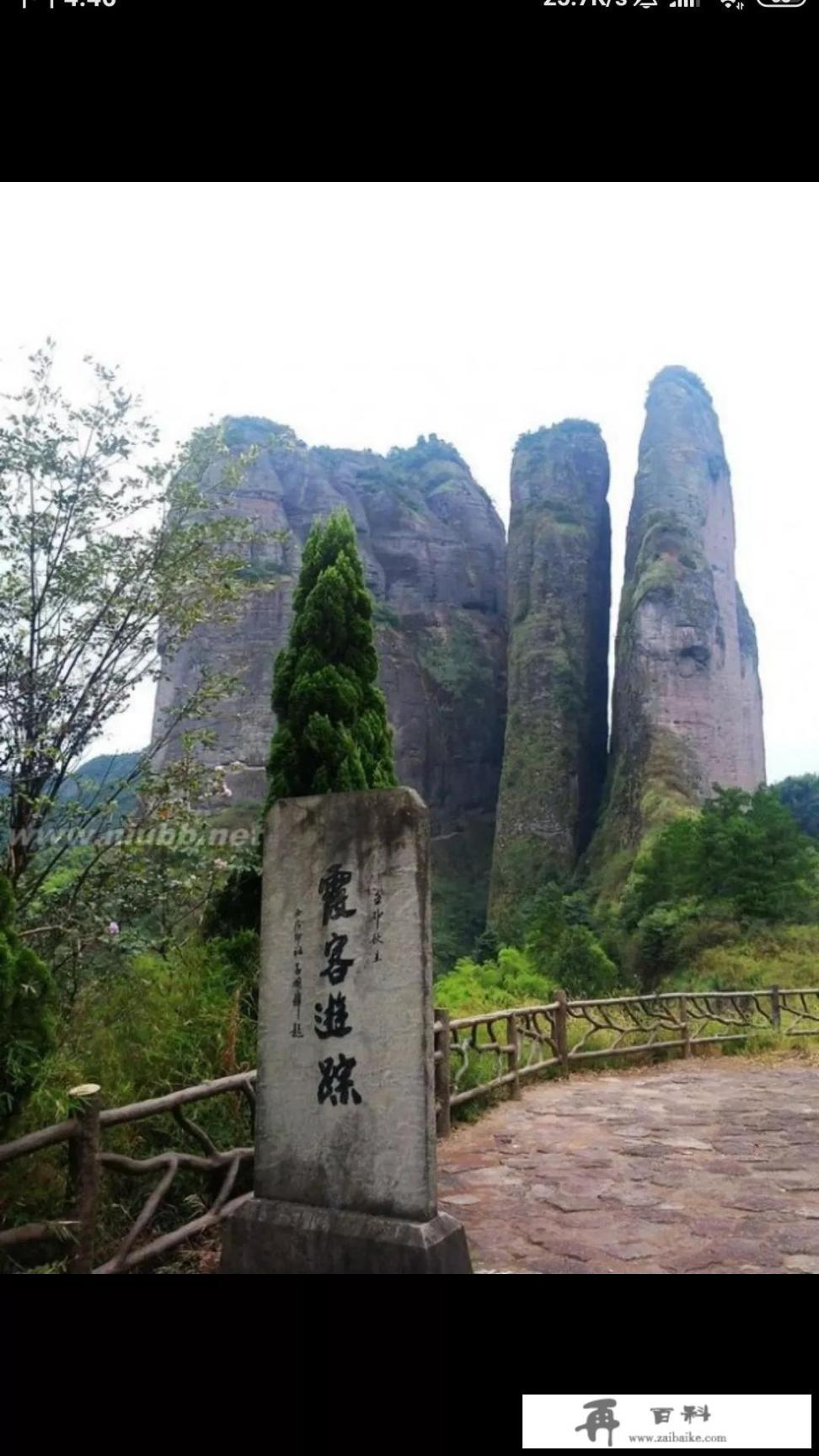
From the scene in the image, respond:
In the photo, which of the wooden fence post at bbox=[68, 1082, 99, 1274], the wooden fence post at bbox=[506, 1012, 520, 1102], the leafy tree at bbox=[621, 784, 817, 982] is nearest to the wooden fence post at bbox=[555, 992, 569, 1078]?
the wooden fence post at bbox=[506, 1012, 520, 1102]

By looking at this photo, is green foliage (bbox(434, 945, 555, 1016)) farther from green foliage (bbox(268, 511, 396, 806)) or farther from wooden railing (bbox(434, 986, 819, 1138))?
green foliage (bbox(268, 511, 396, 806))

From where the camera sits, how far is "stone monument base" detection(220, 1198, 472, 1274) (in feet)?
9.36

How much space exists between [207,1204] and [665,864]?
64.2ft

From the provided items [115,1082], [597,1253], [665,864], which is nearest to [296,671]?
[115,1082]

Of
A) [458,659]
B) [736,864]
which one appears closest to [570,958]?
[736,864]

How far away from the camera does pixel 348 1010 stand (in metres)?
3.21

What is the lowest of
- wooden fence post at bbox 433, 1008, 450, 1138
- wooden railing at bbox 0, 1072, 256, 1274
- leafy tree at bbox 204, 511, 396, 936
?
wooden fence post at bbox 433, 1008, 450, 1138

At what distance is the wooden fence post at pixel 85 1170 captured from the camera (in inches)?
120

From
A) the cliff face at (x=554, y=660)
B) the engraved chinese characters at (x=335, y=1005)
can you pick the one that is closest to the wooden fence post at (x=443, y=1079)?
the engraved chinese characters at (x=335, y=1005)

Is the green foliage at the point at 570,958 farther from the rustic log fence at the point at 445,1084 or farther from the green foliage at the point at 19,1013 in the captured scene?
the green foliage at the point at 19,1013

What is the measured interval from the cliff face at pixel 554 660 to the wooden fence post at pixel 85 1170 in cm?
2816

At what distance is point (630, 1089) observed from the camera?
27.3ft

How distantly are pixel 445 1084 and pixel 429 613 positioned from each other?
112 feet

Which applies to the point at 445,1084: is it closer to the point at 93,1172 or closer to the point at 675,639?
the point at 93,1172
